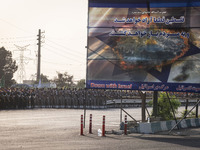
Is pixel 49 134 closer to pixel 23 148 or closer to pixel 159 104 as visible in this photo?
pixel 23 148

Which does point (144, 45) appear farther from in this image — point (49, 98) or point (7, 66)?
point (7, 66)

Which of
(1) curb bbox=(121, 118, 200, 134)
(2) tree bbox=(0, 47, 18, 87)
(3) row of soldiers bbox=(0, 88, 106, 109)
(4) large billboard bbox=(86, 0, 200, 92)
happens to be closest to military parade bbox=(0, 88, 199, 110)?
(3) row of soldiers bbox=(0, 88, 106, 109)

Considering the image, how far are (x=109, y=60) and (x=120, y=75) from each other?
926 mm

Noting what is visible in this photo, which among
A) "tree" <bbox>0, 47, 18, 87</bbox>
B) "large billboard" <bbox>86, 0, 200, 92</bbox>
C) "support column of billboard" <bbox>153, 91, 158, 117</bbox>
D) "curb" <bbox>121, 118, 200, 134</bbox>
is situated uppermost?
"tree" <bbox>0, 47, 18, 87</bbox>

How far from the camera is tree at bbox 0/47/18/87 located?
3083 inches

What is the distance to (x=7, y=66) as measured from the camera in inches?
3157

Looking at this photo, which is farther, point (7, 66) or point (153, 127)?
point (7, 66)

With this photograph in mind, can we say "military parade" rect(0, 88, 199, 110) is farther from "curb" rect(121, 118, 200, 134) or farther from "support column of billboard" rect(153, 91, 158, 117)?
"curb" rect(121, 118, 200, 134)

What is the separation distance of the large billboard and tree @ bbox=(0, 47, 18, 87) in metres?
60.5

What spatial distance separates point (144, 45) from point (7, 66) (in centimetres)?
6471

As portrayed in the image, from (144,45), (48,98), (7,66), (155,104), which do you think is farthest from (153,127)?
(7,66)

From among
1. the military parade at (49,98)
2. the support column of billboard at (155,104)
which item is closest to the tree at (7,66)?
the military parade at (49,98)

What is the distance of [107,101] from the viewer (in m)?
43.0

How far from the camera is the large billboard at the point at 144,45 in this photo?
18641 mm
